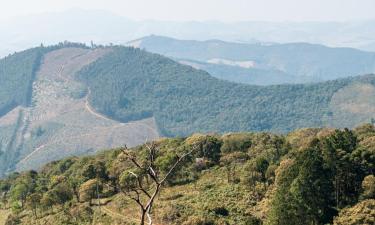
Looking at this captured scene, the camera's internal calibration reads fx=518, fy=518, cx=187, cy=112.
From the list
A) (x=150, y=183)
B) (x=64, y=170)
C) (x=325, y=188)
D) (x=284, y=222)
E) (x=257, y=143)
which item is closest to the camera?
(x=284, y=222)

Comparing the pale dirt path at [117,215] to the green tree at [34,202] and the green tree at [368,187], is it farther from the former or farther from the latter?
the green tree at [368,187]

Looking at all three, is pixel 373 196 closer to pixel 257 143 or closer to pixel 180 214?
pixel 180 214

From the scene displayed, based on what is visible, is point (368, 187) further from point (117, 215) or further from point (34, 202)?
point (34, 202)

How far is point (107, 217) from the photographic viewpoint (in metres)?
72.9

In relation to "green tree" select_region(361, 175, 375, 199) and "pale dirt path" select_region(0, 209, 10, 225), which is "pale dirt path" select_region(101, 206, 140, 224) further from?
"green tree" select_region(361, 175, 375, 199)

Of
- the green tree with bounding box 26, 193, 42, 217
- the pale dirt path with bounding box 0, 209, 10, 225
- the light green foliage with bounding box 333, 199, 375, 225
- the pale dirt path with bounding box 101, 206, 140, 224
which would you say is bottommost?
the pale dirt path with bounding box 0, 209, 10, 225

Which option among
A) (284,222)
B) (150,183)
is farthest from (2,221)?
(284,222)

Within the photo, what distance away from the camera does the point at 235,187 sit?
75188 mm

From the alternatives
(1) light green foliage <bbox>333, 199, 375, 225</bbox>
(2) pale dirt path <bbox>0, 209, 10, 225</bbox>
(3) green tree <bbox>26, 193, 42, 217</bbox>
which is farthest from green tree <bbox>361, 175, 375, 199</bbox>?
(2) pale dirt path <bbox>0, 209, 10, 225</bbox>

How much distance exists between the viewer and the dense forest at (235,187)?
178 feet

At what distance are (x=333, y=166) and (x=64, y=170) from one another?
7472 centimetres

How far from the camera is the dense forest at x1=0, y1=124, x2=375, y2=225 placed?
54156mm

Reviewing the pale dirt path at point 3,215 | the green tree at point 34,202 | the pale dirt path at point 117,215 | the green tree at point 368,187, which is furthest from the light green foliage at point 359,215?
the pale dirt path at point 3,215

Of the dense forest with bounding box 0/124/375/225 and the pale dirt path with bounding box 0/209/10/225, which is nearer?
the dense forest with bounding box 0/124/375/225
